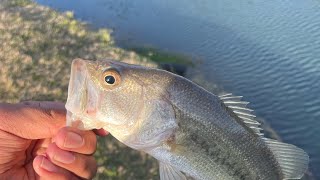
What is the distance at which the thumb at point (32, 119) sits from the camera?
14.5ft

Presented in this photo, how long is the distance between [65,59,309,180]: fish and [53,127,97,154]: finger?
15cm

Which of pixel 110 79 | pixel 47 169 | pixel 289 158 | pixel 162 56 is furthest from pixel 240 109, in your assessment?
pixel 162 56

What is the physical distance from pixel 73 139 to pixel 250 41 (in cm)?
1895

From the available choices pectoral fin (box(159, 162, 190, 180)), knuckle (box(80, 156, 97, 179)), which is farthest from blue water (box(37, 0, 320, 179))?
knuckle (box(80, 156, 97, 179))

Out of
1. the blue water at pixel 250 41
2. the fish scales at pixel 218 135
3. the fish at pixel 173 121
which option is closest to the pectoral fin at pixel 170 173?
the fish at pixel 173 121

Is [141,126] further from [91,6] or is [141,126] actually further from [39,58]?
[91,6]

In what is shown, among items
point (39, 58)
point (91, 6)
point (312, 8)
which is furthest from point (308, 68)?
point (91, 6)

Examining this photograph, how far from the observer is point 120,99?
13.1 feet

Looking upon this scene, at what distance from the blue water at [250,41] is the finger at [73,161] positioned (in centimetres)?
1220

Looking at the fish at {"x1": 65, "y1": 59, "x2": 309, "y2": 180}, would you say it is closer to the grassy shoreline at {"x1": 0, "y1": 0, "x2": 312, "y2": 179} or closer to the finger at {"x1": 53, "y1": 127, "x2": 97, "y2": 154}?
the finger at {"x1": 53, "y1": 127, "x2": 97, "y2": 154}

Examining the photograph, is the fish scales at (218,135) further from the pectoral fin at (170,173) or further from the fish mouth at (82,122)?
the fish mouth at (82,122)

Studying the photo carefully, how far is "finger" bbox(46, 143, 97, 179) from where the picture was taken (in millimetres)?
4155

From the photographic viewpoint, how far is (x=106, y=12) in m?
27.0

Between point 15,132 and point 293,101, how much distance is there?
15264mm
